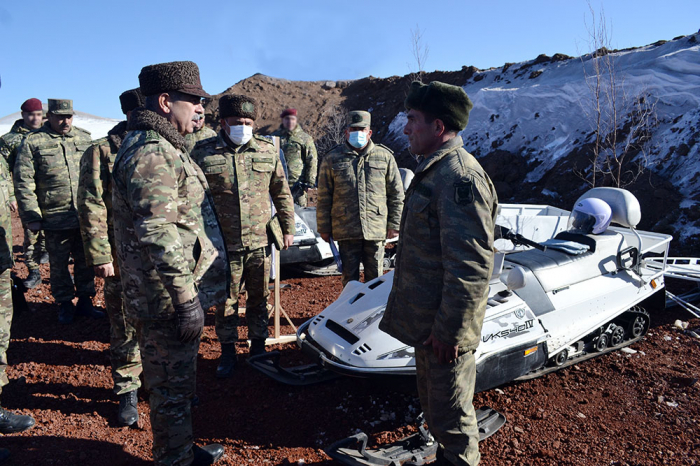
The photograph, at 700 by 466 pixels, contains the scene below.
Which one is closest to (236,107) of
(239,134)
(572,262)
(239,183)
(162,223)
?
(239,134)

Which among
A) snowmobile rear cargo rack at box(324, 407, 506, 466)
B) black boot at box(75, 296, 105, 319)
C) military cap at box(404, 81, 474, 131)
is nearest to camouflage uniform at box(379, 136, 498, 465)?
military cap at box(404, 81, 474, 131)

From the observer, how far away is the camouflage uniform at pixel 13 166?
21.1 feet

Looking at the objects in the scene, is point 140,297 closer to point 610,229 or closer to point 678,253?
point 610,229

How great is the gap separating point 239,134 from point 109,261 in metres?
1.39

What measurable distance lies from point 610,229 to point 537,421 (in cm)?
224

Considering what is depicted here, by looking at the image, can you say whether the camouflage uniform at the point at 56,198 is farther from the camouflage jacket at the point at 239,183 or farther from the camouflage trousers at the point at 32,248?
the camouflage jacket at the point at 239,183

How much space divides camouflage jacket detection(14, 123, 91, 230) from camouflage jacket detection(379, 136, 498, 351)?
433 centimetres

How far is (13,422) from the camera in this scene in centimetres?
321

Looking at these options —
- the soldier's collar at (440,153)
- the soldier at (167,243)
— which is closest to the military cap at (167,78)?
the soldier at (167,243)

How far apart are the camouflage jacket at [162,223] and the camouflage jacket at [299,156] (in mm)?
6333

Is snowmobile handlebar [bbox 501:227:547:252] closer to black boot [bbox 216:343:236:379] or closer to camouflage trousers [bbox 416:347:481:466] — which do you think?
camouflage trousers [bbox 416:347:481:466]

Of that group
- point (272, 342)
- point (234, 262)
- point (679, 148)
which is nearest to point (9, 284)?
point (234, 262)

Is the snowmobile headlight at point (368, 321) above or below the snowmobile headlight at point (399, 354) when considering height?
above

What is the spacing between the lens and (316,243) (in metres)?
7.10
